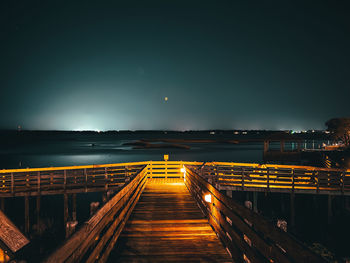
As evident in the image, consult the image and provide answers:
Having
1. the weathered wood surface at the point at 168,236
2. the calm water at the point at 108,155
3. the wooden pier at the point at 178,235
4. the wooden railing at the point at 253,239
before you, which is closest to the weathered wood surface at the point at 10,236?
the wooden pier at the point at 178,235

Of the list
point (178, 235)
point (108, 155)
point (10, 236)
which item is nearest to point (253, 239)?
point (178, 235)

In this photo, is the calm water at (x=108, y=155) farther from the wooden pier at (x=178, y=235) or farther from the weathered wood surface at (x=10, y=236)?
the weathered wood surface at (x=10, y=236)

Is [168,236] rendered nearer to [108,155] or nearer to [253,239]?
[253,239]

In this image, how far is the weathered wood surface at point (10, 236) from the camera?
13.6 ft

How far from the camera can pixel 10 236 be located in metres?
4.21

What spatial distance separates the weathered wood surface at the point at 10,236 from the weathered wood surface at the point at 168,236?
Answer: 1590 mm

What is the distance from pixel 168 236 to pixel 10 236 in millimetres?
3278

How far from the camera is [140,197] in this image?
33.4ft

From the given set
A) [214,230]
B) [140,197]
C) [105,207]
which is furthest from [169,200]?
[105,207]

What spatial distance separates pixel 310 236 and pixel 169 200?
1004 cm

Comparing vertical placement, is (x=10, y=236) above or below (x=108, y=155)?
above

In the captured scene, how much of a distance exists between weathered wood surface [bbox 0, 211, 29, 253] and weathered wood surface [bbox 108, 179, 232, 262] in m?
1.59

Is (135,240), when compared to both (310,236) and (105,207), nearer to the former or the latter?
(105,207)

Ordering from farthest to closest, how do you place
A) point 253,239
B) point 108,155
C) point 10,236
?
1. point 108,155
2. point 10,236
3. point 253,239
